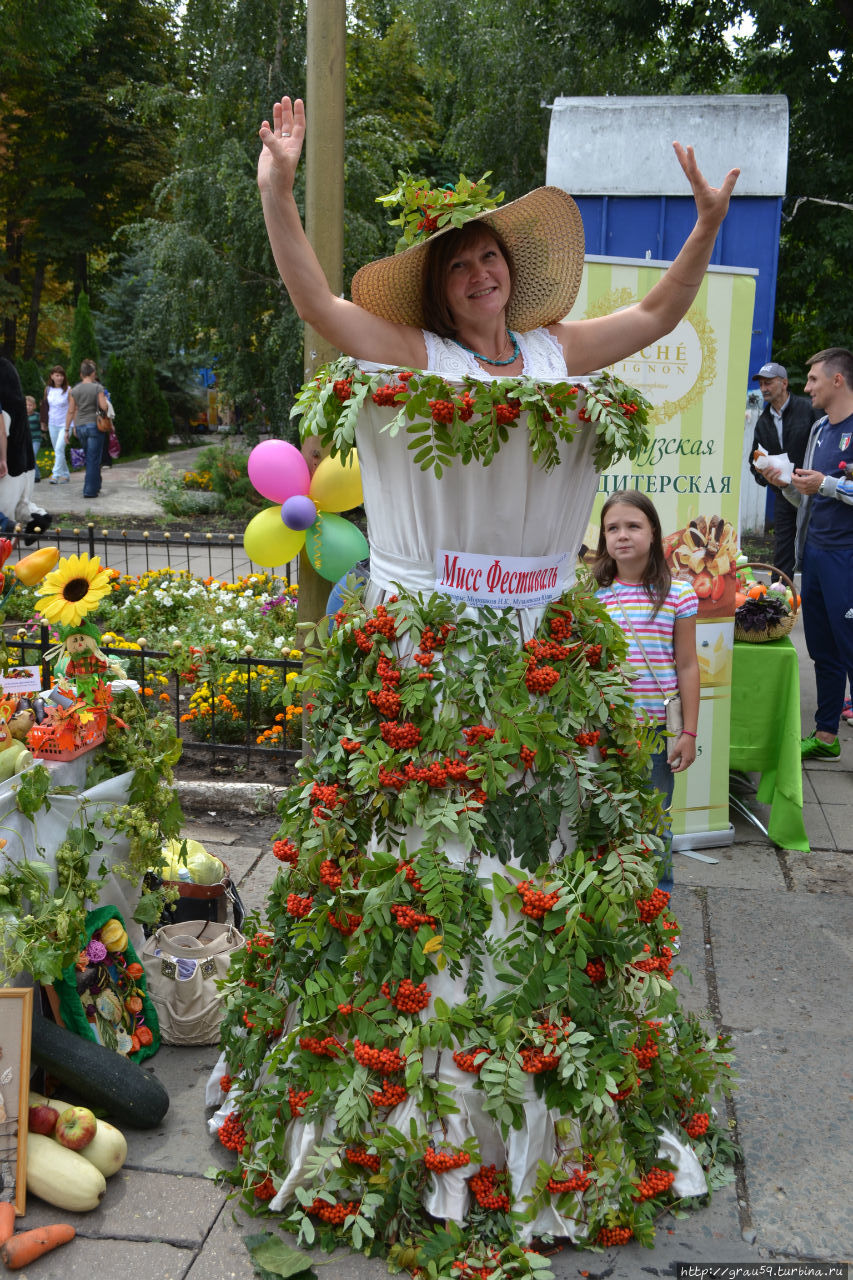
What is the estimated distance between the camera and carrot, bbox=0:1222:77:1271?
8.61ft

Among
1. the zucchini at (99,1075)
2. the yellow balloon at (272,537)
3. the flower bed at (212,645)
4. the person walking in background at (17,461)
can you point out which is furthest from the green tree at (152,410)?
the zucchini at (99,1075)

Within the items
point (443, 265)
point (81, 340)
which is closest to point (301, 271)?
point (443, 265)

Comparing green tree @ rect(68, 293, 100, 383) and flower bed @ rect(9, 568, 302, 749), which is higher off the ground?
green tree @ rect(68, 293, 100, 383)

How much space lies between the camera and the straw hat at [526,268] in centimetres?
271

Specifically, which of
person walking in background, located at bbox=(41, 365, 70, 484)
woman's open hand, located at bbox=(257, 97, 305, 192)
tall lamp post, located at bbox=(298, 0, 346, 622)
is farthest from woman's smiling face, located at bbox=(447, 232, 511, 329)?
person walking in background, located at bbox=(41, 365, 70, 484)

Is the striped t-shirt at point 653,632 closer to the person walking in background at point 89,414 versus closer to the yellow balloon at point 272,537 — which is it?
the yellow balloon at point 272,537

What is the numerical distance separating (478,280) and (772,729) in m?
3.42

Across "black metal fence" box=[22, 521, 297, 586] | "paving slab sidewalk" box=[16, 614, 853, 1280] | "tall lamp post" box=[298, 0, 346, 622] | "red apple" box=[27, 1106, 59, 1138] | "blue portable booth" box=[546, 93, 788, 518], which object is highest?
"blue portable booth" box=[546, 93, 788, 518]

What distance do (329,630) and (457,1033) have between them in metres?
1.05

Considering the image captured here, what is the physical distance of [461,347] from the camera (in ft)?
9.09

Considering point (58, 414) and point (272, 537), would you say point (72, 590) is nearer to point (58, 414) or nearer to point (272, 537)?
point (272, 537)

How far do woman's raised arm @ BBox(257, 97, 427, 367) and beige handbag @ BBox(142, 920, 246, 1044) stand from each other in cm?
197

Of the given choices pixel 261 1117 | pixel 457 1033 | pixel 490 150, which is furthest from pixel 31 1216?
pixel 490 150

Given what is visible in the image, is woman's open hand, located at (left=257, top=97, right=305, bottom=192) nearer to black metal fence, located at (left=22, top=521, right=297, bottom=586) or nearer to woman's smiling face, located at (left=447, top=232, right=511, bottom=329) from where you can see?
woman's smiling face, located at (left=447, top=232, right=511, bottom=329)
